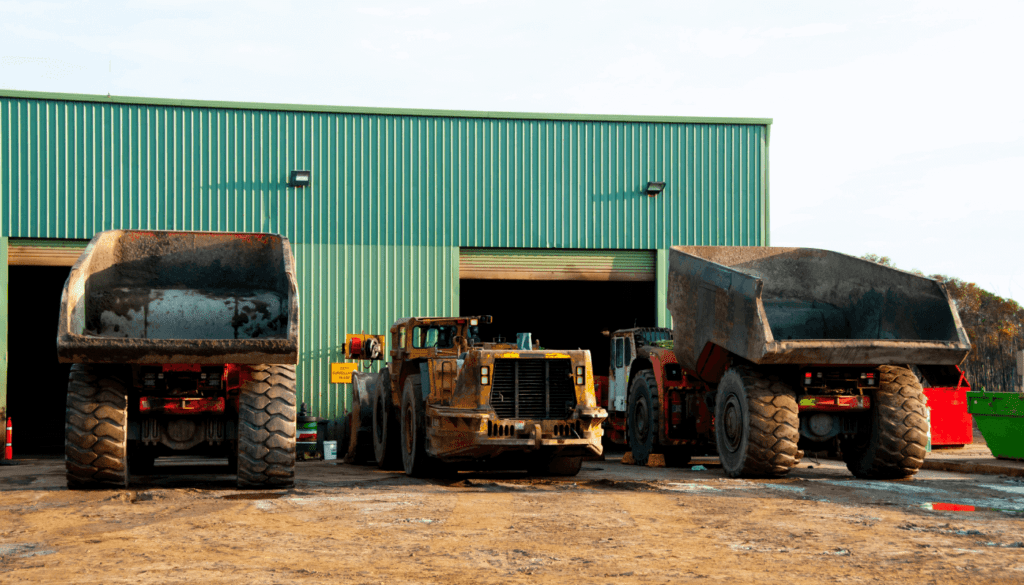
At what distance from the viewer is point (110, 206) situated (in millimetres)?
19984

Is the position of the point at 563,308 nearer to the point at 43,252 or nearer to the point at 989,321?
the point at 43,252

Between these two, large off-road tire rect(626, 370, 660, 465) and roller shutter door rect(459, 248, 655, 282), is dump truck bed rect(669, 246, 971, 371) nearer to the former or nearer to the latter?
large off-road tire rect(626, 370, 660, 465)

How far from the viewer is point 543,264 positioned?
70.4 ft

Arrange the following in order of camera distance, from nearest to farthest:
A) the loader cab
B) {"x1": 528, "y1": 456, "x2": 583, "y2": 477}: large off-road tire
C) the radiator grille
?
the radiator grille < {"x1": 528, "y1": 456, "x2": 583, "y2": 477}: large off-road tire < the loader cab

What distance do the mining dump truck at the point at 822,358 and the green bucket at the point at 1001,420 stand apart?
353 centimetres

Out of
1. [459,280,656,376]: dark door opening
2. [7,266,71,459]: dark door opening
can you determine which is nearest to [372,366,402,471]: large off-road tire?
[459,280,656,376]: dark door opening

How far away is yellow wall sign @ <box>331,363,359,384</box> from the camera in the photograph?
2061cm

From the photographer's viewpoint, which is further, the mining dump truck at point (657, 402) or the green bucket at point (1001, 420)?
the green bucket at point (1001, 420)

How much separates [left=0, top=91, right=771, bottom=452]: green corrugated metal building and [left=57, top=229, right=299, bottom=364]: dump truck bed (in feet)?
26.2

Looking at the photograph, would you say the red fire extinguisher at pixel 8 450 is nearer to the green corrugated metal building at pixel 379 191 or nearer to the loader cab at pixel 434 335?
the green corrugated metal building at pixel 379 191

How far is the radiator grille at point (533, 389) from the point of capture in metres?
12.1

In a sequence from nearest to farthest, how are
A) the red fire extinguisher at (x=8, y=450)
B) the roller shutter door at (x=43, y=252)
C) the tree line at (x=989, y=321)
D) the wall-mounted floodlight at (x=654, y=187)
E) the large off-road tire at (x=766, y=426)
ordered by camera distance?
the large off-road tire at (x=766, y=426) → the red fire extinguisher at (x=8, y=450) → the roller shutter door at (x=43, y=252) → the wall-mounted floodlight at (x=654, y=187) → the tree line at (x=989, y=321)

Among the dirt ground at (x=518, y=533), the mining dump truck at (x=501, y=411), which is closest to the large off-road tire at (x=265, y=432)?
the dirt ground at (x=518, y=533)

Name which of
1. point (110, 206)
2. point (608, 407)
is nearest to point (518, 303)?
point (608, 407)
